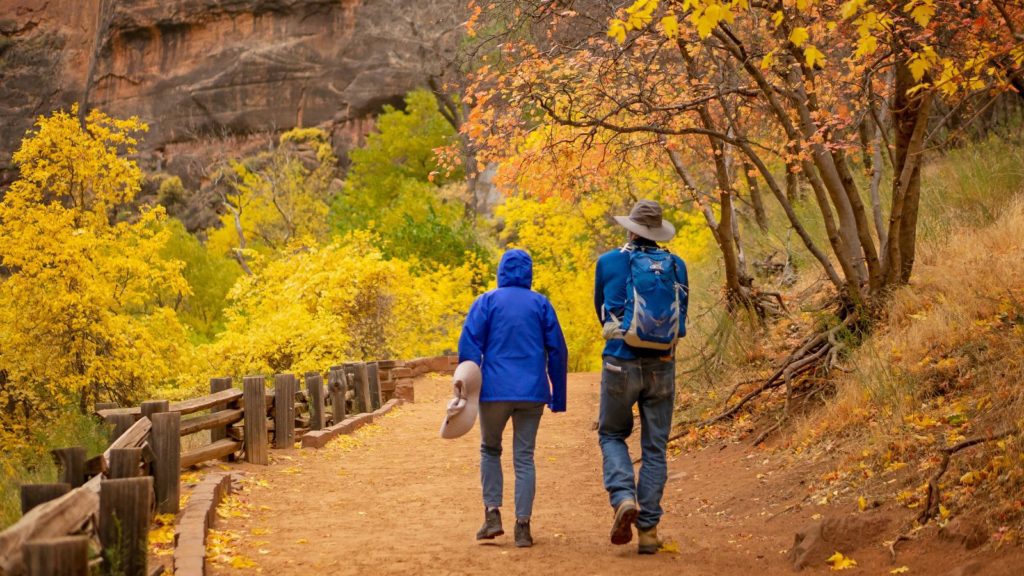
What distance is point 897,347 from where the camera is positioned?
29.4 ft

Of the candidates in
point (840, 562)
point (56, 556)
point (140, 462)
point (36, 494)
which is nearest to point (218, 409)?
point (140, 462)

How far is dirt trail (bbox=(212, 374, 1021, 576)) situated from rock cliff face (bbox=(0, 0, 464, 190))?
145 ft

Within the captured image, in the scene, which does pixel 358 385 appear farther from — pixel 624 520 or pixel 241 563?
pixel 624 520

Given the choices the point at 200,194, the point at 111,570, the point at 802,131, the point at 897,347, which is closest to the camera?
the point at 111,570

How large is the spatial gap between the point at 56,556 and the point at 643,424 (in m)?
3.69

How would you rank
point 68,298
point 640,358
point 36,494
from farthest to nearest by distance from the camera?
point 68,298, point 640,358, point 36,494

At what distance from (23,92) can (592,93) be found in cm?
5407

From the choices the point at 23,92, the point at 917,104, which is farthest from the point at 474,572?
the point at 23,92

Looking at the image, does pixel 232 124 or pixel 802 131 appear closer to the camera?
pixel 802 131

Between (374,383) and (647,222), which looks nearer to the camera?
(647,222)

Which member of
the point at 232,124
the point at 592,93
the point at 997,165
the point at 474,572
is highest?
the point at 232,124

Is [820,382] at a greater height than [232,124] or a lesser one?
lesser

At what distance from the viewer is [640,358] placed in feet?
20.7

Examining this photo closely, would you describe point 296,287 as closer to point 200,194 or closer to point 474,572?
point 474,572
